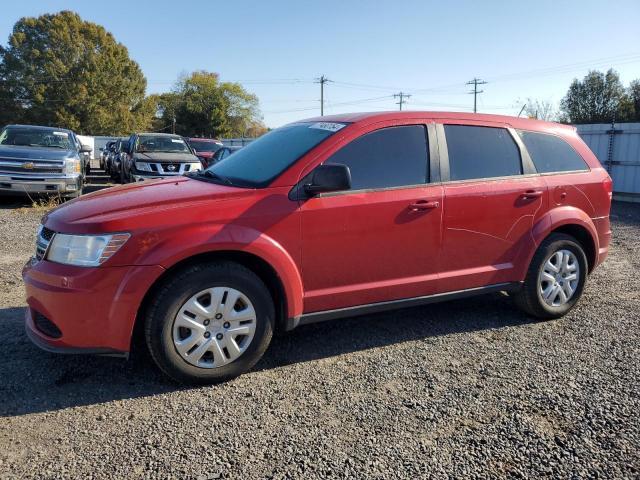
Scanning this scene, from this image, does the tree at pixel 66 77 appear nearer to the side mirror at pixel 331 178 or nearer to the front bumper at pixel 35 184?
the front bumper at pixel 35 184

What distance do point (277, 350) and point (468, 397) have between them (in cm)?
147

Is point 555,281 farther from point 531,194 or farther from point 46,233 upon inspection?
point 46,233

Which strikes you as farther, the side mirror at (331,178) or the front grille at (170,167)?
the front grille at (170,167)

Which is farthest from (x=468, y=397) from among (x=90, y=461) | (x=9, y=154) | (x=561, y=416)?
(x=9, y=154)

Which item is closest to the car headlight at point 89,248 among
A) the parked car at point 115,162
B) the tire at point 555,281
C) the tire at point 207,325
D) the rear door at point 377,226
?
the tire at point 207,325

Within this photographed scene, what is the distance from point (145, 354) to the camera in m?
3.85

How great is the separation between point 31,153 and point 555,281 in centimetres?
1029

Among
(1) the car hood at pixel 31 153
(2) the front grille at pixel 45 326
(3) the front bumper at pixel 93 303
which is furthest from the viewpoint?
(1) the car hood at pixel 31 153

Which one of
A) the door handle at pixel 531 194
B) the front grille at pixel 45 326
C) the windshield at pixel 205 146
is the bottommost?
the front grille at pixel 45 326

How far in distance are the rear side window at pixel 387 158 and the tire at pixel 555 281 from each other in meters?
1.39

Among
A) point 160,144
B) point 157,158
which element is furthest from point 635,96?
point 157,158

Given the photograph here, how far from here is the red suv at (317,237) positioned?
3.12 meters

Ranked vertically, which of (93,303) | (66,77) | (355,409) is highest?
(66,77)

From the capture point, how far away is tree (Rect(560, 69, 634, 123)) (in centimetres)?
4723
